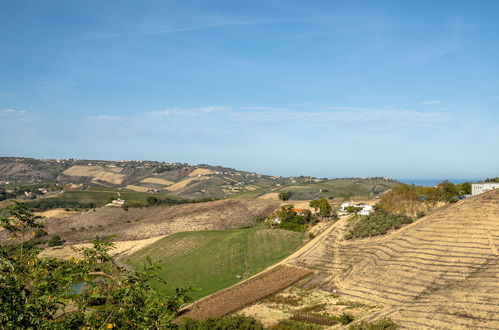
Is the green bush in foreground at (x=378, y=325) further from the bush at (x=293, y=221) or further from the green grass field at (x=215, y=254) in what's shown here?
the bush at (x=293, y=221)

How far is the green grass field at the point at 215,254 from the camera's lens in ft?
167

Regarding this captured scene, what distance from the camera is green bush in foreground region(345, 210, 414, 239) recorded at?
50.7m

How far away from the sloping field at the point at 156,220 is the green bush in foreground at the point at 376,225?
35.9m

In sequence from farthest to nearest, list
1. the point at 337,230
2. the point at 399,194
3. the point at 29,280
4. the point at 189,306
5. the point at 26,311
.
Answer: the point at 399,194 < the point at 337,230 < the point at 189,306 < the point at 29,280 < the point at 26,311

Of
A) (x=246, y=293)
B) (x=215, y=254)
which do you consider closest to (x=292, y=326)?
(x=246, y=293)

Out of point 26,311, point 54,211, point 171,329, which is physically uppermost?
point 26,311

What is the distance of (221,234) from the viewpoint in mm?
74688

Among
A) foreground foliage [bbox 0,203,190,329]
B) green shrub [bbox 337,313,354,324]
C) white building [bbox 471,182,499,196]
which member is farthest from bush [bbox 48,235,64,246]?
white building [bbox 471,182,499,196]

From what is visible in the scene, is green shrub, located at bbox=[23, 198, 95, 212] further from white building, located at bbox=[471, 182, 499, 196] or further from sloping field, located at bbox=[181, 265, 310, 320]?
white building, located at bbox=[471, 182, 499, 196]

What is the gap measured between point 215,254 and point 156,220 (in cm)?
3511

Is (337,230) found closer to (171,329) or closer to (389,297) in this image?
(389,297)

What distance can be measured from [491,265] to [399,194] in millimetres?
38159

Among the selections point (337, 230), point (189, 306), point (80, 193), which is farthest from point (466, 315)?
point (80, 193)

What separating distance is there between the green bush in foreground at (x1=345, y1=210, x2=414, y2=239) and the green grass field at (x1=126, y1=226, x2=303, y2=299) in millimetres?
9506
